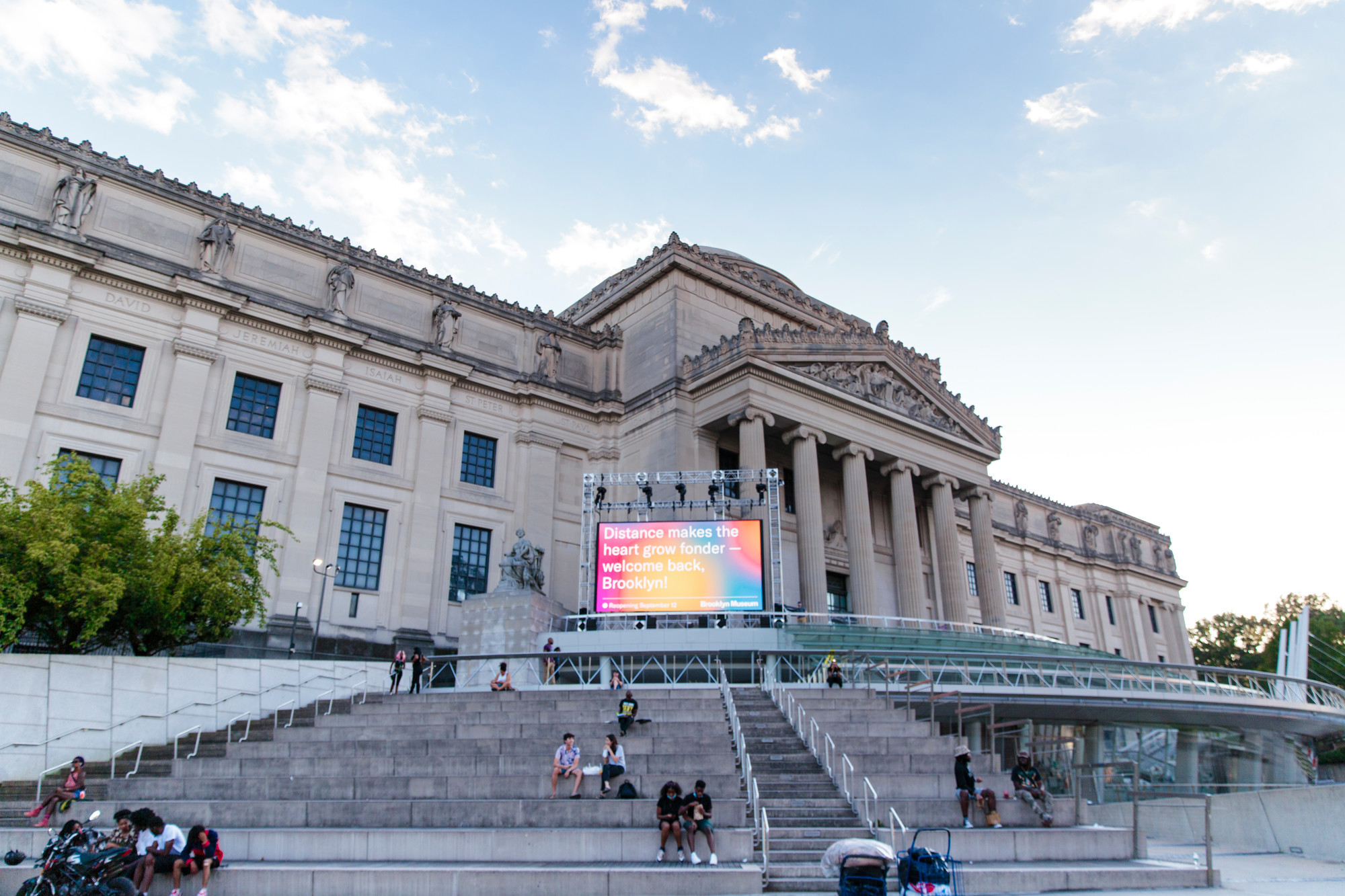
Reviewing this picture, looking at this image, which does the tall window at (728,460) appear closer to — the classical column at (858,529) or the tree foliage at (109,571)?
the classical column at (858,529)

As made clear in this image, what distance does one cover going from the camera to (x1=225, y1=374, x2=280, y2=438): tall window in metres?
32.4

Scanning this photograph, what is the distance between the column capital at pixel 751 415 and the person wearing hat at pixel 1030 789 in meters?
21.2

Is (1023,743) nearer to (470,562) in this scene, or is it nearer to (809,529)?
(809,529)

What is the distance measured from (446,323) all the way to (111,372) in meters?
12.6

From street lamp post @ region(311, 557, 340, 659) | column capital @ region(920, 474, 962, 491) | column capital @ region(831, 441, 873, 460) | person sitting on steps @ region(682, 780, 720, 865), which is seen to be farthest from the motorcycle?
column capital @ region(920, 474, 962, 491)

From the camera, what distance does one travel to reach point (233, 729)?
818 inches

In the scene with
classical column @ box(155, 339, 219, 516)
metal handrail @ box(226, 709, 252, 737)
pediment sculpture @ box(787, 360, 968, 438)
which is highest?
pediment sculpture @ box(787, 360, 968, 438)

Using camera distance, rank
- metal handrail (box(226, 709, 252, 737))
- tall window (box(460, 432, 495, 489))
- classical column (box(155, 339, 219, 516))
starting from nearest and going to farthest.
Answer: metal handrail (box(226, 709, 252, 737)) → classical column (box(155, 339, 219, 516)) → tall window (box(460, 432, 495, 489))

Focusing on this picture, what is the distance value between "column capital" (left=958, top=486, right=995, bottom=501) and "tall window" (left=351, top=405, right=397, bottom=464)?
27.2 meters

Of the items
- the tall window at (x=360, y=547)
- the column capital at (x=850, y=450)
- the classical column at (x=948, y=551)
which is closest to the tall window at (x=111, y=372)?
the tall window at (x=360, y=547)

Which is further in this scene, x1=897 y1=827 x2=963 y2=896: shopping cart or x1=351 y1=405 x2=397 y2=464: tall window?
x1=351 y1=405 x2=397 y2=464: tall window

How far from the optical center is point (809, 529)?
35469mm

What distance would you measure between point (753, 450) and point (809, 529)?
3.98 metres

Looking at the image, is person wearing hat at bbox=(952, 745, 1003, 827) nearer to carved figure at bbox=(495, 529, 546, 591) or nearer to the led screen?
the led screen
